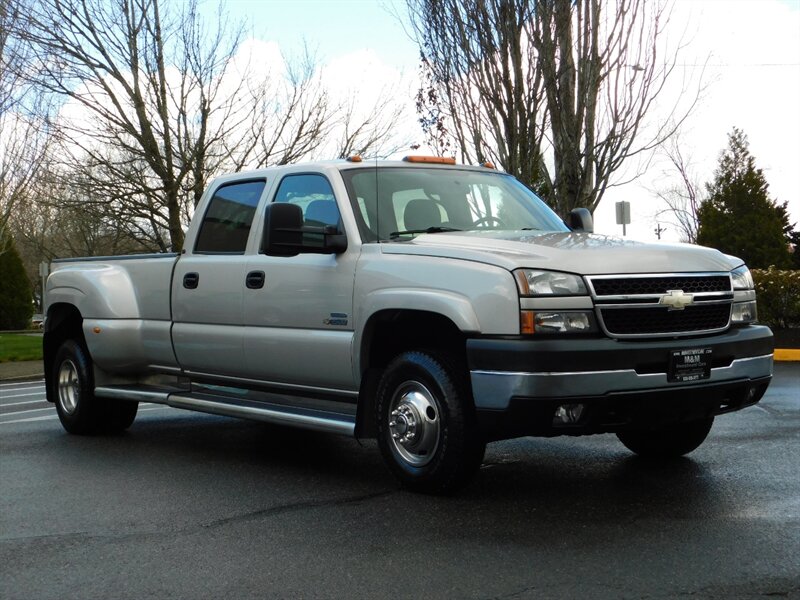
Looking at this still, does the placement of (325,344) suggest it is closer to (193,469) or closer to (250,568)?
(193,469)

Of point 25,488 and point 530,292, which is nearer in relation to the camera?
point 530,292

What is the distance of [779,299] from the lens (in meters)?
17.1

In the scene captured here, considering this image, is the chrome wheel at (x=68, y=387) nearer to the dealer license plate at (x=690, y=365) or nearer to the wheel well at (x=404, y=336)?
the wheel well at (x=404, y=336)

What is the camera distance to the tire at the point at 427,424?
579 cm

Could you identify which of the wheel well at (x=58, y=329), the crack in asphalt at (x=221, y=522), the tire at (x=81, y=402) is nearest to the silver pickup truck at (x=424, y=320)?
the tire at (x=81, y=402)

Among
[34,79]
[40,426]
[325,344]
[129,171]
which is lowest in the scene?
[40,426]

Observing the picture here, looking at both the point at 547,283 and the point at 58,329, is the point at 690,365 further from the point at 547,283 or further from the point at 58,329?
the point at 58,329

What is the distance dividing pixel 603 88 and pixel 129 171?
11.2m

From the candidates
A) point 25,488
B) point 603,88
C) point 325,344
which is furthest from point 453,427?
point 603,88

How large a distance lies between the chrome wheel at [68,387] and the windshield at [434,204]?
3386 millimetres

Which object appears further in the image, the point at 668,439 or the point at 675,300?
the point at 668,439

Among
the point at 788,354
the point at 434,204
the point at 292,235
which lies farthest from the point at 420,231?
the point at 788,354

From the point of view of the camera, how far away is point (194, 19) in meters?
23.2

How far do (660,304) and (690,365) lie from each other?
360 mm
